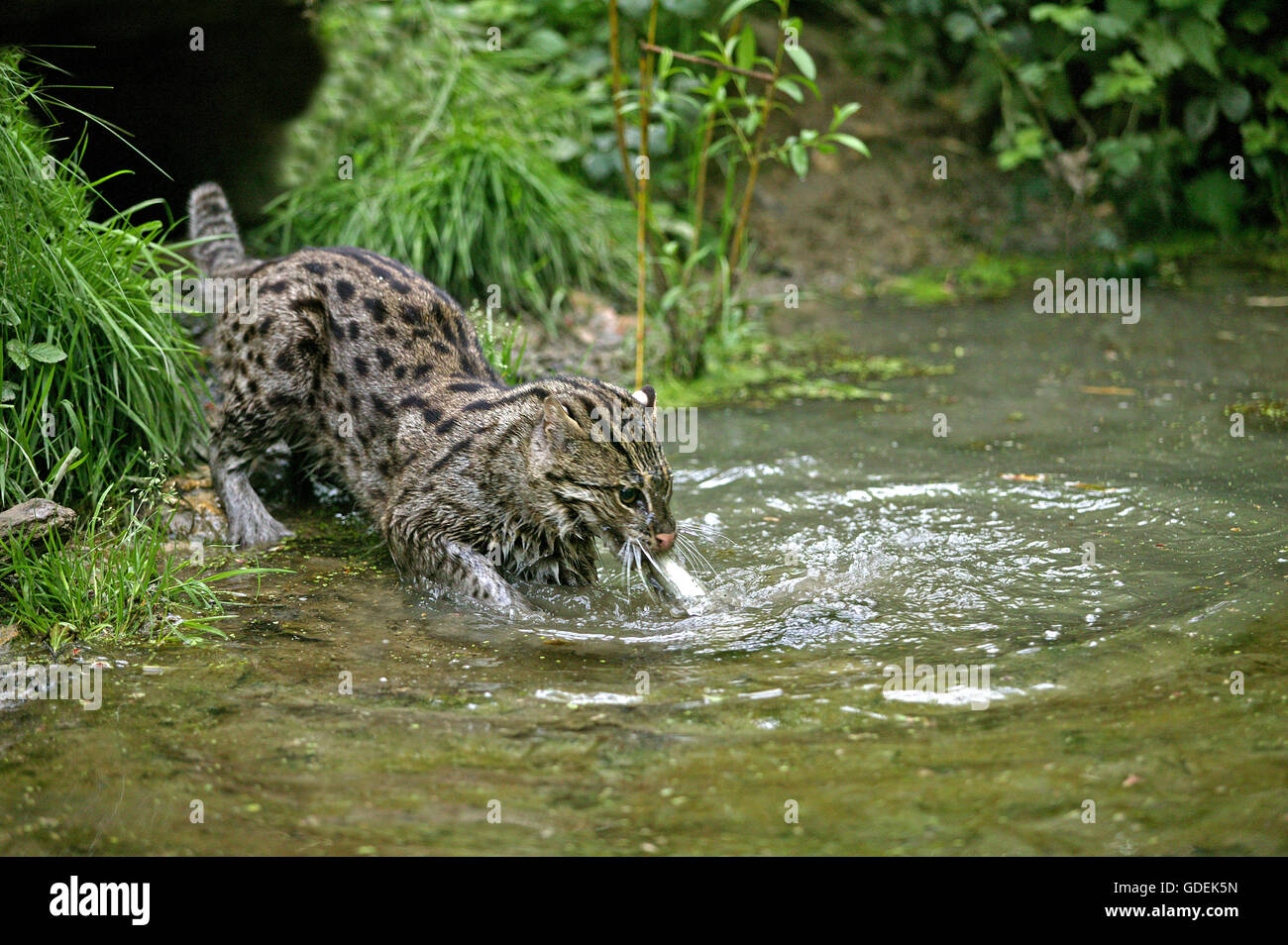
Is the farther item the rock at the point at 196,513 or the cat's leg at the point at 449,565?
the rock at the point at 196,513

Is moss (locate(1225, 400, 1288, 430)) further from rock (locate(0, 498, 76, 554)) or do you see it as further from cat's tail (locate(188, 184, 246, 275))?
rock (locate(0, 498, 76, 554))

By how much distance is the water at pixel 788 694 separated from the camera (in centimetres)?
338

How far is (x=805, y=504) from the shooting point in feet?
21.1

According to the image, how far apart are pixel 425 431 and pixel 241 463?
1191mm

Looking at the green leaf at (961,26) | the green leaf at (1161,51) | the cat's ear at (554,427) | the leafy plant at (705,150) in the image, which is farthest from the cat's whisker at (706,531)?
the green leaf at (1161,51)

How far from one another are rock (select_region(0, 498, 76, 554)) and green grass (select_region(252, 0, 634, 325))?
3.84m

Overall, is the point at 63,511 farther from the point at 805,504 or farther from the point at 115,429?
the point at 805,504

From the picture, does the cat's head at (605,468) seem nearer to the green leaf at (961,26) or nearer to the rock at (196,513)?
the rock at (196,513)

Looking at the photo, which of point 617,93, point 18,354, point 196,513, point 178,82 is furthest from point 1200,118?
point 18,354

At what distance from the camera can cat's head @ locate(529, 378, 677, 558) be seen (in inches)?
207

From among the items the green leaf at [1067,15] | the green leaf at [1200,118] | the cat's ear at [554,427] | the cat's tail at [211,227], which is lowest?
the cat's ear at [554,427]

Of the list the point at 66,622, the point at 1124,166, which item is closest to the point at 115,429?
the point at 66,622

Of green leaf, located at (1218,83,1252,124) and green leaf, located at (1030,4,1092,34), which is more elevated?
green leaf, located at (1030,4,1092,34)

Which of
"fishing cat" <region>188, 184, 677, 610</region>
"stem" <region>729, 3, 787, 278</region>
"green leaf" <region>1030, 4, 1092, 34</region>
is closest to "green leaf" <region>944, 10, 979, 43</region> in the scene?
"green leaf" <region>1030, 4, 1092, 34</region>
